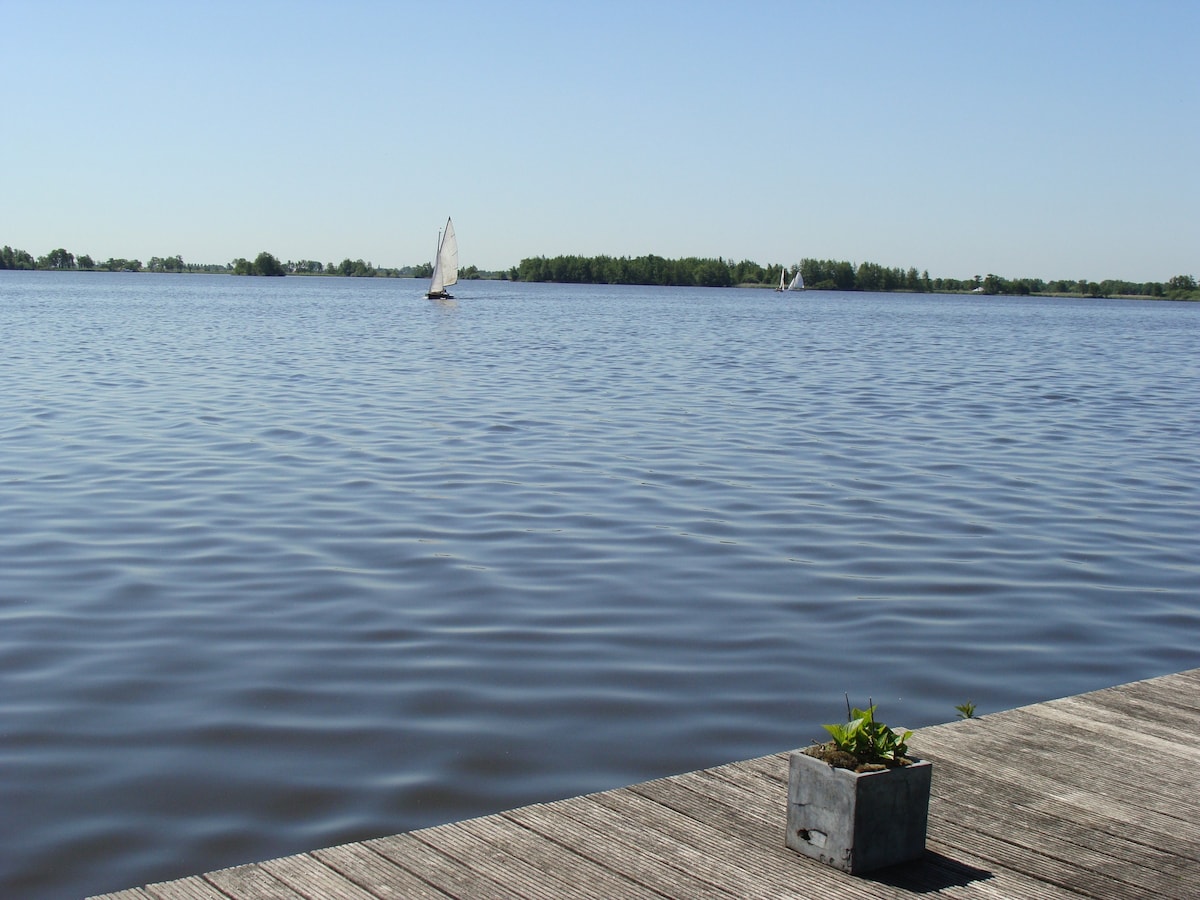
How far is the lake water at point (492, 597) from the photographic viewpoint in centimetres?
639

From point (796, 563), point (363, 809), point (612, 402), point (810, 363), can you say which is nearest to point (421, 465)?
point (796, 563)

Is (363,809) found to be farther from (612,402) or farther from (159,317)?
(159,317)

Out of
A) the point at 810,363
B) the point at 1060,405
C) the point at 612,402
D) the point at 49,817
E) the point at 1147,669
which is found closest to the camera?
the point at 49,817

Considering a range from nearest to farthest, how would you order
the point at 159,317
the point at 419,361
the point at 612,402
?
the point at 612,402, the point at 419,361, the point at 159,317

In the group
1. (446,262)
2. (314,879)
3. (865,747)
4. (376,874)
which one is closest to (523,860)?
(376,874)

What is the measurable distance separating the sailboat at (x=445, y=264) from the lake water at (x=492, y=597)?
7180 cm

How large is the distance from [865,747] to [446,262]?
9495 centimetres

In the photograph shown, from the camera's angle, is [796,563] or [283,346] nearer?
[796,563]

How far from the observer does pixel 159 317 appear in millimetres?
62625

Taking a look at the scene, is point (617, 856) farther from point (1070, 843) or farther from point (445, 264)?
point (445, 264)

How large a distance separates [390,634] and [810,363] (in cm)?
3150

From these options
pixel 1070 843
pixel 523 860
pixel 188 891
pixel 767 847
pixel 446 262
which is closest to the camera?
pixel 188 891

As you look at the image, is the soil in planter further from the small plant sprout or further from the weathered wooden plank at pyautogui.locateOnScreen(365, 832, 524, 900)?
the weathered wooden plank at pyautogui.locateOnScreen(365, 832, 524, 900)

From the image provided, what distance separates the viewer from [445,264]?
3841 inches
